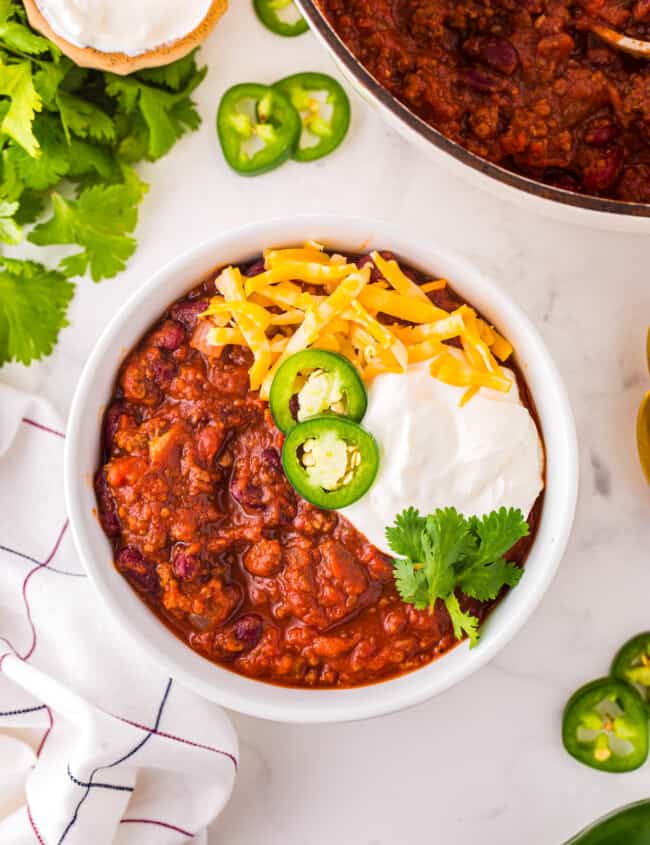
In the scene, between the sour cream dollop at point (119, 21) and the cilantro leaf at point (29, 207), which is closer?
the sour cream dollop at point (119, 21)

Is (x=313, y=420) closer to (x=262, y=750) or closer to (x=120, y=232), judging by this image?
(x=120, y=232)

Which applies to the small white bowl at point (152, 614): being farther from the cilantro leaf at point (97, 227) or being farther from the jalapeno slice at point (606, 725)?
the jalapeno slice at point (606, 725)

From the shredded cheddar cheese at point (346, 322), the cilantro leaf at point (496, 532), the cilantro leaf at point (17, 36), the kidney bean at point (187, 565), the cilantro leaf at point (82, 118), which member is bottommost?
the kidney bean at point (187, 565)

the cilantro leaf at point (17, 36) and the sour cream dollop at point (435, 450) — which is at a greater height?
the cilantro leaf at point (17, 36)

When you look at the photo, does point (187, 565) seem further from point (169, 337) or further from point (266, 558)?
point (169, 337)

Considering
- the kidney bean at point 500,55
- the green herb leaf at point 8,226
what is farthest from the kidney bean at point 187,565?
the kidney bean at point 500,55
